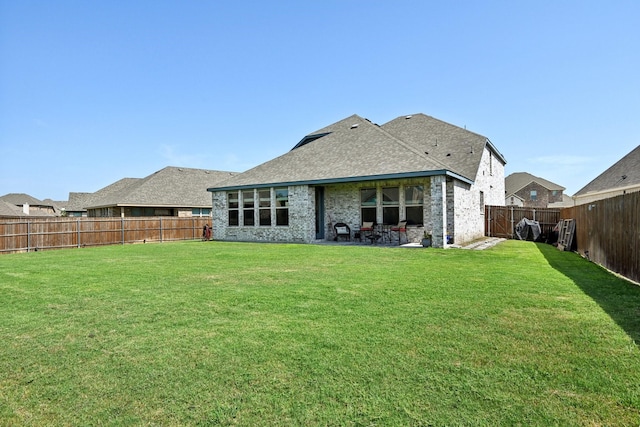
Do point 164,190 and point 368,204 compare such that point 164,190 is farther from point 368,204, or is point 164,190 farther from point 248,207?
point 368,204

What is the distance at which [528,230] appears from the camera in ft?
59.0

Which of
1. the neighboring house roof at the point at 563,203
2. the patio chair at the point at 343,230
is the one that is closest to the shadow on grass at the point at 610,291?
the patio chair at the point at 343,230

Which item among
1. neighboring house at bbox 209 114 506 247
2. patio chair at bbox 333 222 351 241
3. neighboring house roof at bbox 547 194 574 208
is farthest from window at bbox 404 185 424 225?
neighboring house roof at bbox 547 194 574 208

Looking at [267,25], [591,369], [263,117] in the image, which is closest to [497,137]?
[263,117]

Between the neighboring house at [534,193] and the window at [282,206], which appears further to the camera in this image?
the neighboring house at [534,193]

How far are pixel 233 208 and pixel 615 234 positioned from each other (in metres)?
16.0

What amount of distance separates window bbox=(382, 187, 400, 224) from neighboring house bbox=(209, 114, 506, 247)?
0.14 ft

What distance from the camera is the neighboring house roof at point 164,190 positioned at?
2636cm

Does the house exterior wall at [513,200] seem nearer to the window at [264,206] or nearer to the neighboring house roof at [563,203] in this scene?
the neighboring house roof at [563,203]

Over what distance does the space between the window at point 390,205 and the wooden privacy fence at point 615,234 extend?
642cm

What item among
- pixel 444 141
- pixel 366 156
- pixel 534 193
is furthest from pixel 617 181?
pixel 534 193

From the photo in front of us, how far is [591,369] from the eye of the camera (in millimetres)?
2998

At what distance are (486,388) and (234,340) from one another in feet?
7.90

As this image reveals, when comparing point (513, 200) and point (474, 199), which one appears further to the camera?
point (513, 200)
